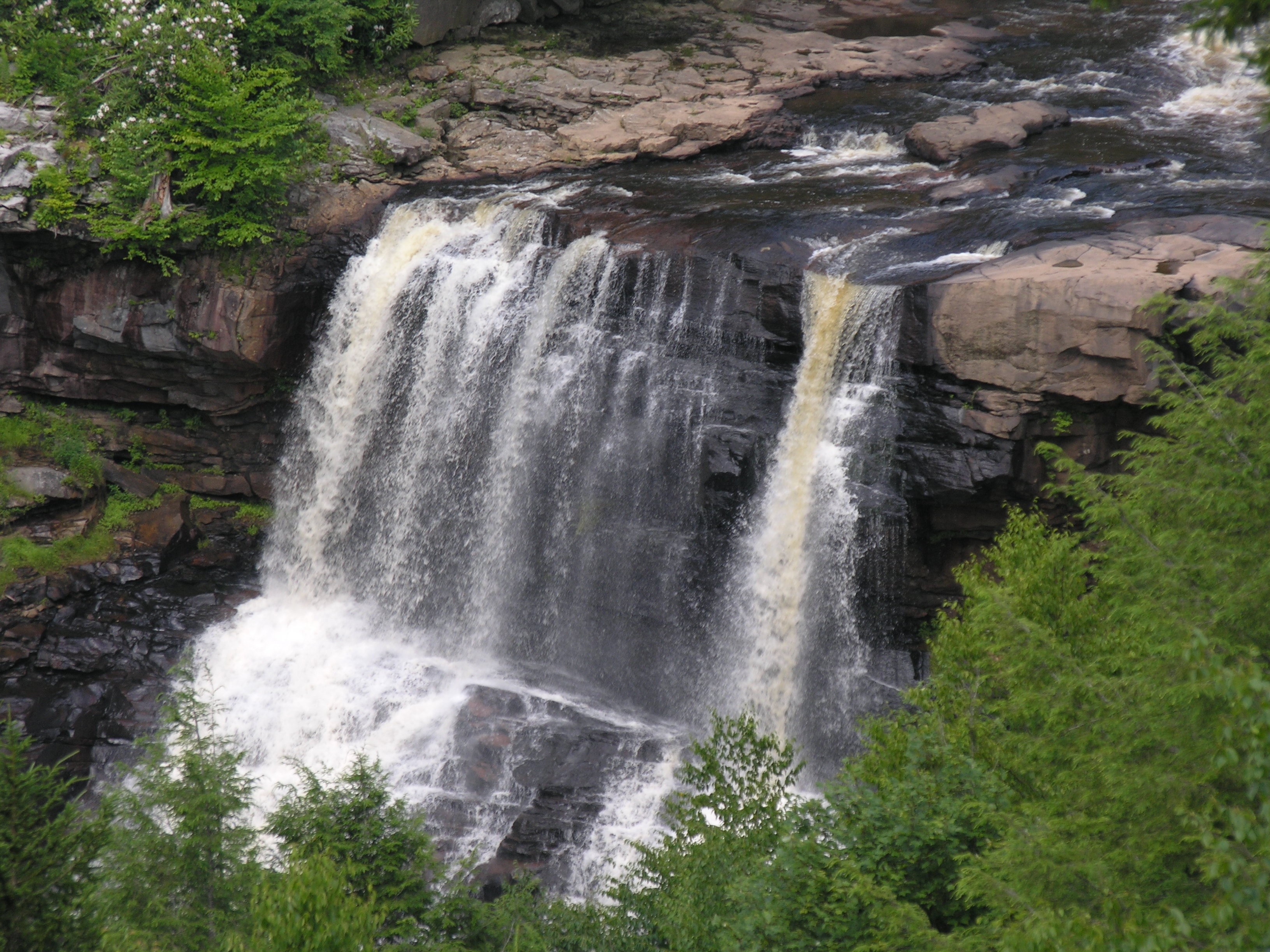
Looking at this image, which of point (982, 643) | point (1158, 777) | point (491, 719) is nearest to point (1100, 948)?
point (1158, 777)

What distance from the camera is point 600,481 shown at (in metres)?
20.2

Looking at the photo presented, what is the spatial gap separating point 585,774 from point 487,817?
1.86m

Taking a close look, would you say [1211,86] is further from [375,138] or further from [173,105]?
[173,105]

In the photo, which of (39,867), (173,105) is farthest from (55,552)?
(39,867)

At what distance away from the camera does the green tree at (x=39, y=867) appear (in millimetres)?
8656

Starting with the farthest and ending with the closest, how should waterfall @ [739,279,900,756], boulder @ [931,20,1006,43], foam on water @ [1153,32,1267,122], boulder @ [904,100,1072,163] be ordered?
boulder @ [931,20,1006,43] < foam on water @ [1153,32,1267,122] < boulder @ [904,100,1072,163] < waterfall @ [739,279,900,756]

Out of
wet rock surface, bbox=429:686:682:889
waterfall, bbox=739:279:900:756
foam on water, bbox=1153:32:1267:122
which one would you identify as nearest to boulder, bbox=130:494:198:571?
wet rock surface, bbox=429:686:682:889

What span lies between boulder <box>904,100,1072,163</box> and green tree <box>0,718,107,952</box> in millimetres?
22274

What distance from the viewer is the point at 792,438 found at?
18.6 meters

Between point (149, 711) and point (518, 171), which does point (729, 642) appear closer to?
point (149, 711)

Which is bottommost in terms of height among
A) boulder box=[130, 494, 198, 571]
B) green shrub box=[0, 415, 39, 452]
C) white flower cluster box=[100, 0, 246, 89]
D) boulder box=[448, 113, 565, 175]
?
boulder box=[130, 494, 198, 571]

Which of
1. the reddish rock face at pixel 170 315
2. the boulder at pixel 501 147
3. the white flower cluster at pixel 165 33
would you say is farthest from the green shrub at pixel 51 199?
the boulder at pixel 501 147

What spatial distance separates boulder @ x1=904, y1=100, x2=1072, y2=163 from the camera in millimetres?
24250

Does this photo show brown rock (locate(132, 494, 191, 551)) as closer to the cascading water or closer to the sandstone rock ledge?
the cascading water
